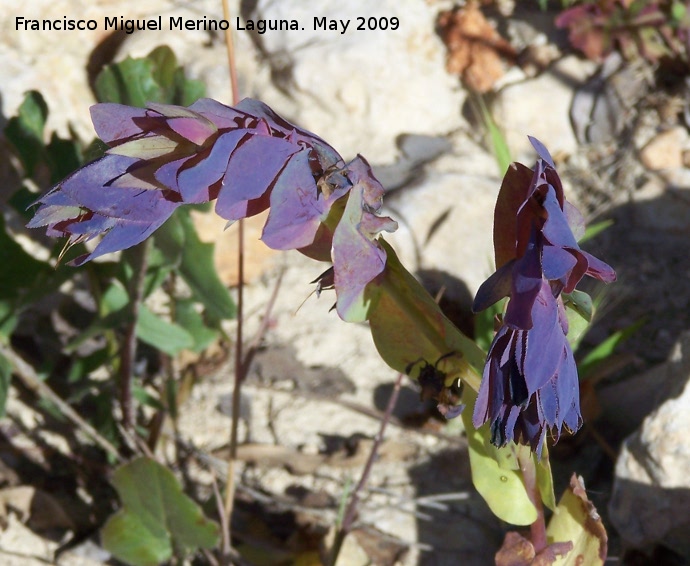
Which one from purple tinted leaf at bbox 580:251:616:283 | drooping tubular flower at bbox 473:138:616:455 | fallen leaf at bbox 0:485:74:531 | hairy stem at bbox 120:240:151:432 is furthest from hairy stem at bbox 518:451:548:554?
fallen leaf at bbox 0:485:74:531

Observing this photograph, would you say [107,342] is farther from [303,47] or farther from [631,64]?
[631,64]

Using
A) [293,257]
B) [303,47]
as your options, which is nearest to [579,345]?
[293,257]

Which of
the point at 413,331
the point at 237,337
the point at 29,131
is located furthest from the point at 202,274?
the point at 413,331

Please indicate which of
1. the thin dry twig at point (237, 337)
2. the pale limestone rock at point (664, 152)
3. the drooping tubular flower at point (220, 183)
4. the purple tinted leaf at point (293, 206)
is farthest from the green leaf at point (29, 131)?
the pale limestone rock at point (664, 152)

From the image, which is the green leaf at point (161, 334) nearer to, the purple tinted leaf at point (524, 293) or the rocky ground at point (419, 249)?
the rocky ground at point (419, 249)

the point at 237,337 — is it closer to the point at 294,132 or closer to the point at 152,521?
the point at 152,521
